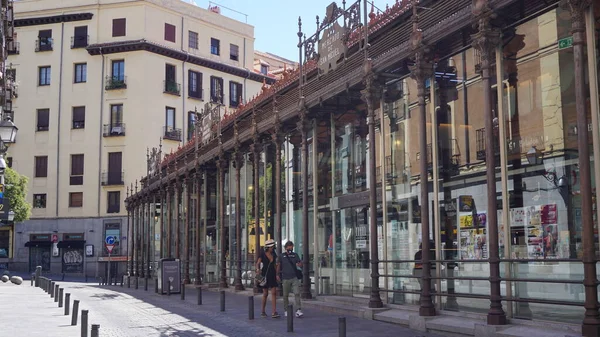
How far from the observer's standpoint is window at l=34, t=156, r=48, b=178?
189 ft

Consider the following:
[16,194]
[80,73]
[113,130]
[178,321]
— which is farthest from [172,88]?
[178,321]

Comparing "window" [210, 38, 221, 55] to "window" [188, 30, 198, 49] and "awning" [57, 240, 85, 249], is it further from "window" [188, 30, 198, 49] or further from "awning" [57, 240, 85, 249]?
"awning" [57, 240, 85, 249]

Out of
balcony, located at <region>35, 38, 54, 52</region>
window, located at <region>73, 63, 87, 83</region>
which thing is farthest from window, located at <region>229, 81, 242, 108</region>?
balcony, located at <region>35, 38, 54, 52</region>

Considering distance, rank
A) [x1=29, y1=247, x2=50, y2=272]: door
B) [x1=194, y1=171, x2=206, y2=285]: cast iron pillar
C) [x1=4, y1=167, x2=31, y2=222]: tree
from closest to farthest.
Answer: [x1=194, y1=171, x2=206, y2=285]: cast iron pillar, [x1=4, y1=167, x2=31, y2=222]: tree, [x1=29, y1=247, x2=50, y2=272]: door

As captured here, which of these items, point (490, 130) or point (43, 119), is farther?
point (43, 119)

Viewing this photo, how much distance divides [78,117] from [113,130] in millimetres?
3690

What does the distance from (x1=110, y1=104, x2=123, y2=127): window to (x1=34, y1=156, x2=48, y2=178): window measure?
6729mm

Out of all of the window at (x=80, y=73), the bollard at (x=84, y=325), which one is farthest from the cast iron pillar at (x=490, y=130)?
the window at (x=80, y=73)

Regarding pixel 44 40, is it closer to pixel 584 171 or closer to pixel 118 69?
pixel 118 69

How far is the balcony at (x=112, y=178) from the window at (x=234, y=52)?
53.6ft

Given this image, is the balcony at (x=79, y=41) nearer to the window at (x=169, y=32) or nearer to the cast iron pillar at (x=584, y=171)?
the window at (x=169, y=32)

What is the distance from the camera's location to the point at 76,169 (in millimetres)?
57125

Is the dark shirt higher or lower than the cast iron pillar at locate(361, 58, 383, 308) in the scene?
lower

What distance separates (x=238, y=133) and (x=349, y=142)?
23.1 ft
